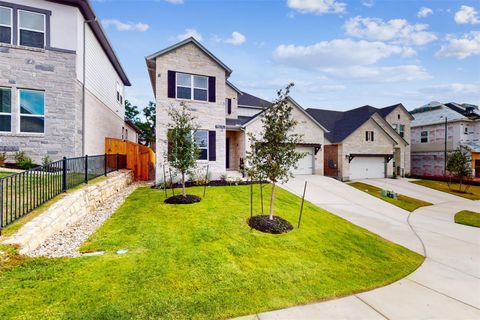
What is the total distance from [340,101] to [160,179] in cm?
3003

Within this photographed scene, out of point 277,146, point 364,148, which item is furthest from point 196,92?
point 364,148

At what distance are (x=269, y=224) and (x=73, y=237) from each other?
5.23 metres

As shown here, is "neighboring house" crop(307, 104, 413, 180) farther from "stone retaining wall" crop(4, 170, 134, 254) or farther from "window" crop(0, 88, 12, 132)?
"window" crop(0, 88, 12, 132)

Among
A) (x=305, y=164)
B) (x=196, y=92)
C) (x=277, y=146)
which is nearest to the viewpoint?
(x=277, y=146)

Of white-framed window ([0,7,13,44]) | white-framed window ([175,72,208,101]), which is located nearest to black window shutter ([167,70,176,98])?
white-framed window ([175,72,208,101])

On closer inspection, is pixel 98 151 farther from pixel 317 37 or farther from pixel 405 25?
pixel 405 25

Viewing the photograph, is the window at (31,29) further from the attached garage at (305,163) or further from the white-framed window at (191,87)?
the attached garage at (305,163)

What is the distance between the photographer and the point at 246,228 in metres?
7.05

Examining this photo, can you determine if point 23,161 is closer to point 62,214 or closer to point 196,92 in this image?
point 62,214

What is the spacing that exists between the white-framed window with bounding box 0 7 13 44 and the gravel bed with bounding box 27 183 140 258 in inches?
356

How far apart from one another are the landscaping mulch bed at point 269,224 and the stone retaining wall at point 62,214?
5084 millimetres

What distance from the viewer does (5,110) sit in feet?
35.2

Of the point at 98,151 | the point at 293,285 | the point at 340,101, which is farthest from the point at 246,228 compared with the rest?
the point at 340,101

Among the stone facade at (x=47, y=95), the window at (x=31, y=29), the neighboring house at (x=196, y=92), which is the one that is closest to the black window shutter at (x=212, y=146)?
the neighboring house at (x=196, y=92)
